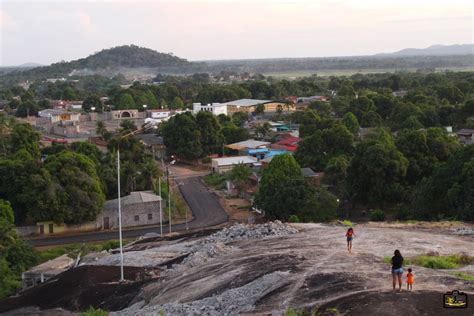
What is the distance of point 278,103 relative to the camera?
3295 inches

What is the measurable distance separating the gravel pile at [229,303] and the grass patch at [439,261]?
3037mm

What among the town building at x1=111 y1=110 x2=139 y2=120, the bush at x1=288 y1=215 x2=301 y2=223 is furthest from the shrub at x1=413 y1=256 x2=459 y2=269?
the town building at x1=111 y1=110 x2=139 y2=120

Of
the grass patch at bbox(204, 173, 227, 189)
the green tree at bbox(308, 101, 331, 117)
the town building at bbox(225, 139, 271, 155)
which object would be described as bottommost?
the grass patch at bbox(204, 173, 227, 189)

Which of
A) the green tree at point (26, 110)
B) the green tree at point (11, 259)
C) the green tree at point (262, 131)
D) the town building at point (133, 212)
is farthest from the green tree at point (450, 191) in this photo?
the green tree at point (26, 110)

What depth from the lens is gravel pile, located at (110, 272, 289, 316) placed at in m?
12.6

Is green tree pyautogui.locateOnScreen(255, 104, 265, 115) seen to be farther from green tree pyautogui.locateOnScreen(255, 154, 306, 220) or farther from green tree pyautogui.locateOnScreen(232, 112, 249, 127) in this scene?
green tree pyautogui.locateOnScreen(255, 154, 306, 220)

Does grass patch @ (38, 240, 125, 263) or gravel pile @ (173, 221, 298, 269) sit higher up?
gravel pile @ (173, 221, 298, 269)

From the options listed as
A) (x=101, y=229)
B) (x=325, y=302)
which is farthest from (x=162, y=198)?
(x=325, y=302)

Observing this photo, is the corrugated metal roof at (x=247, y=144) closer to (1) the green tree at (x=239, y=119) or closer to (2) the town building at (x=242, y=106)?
(1) the green tree at (x=239, y=119)

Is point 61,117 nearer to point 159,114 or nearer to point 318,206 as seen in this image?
point 159,114

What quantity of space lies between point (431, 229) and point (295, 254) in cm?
627

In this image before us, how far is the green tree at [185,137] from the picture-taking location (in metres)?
51.3

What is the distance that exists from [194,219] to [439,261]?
2164cm

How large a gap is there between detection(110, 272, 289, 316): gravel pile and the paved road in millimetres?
18236
